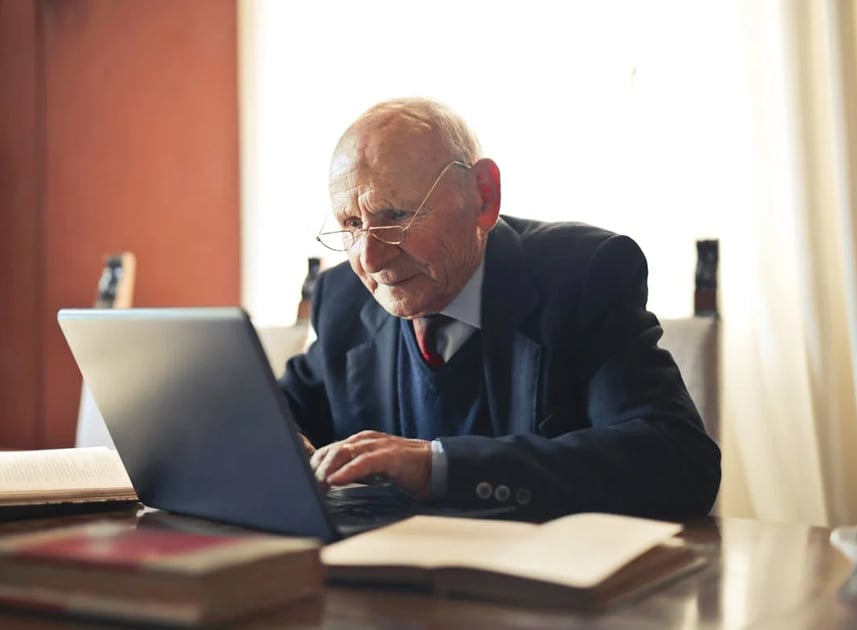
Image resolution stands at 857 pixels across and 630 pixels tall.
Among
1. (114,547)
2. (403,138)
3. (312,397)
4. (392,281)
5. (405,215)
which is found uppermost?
(403,138)

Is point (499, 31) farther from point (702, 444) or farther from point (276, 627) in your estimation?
point (276, 627)

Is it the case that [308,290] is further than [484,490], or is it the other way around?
[308,290]

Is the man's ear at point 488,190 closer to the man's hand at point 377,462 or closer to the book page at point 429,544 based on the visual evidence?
the man's hand at point 377,462

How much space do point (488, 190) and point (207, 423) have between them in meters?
0.83

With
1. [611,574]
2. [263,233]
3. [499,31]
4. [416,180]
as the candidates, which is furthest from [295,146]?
[611,574]

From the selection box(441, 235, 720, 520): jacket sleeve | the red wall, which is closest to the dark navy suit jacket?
box(441, 235, 720, 520): jacket sleeve

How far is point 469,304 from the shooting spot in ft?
5.60

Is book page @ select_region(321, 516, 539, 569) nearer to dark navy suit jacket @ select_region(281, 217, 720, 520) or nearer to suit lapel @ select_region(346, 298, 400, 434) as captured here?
dark navy suit jacket @ select_region(281, 217, 720, 520)

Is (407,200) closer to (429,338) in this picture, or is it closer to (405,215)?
(405,215)

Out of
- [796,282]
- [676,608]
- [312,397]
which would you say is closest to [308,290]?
[312,397]

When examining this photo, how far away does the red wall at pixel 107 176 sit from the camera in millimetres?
3234

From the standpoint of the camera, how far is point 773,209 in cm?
231

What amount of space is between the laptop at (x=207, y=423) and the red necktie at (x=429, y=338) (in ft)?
1.50

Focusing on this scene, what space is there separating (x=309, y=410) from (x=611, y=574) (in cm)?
119
